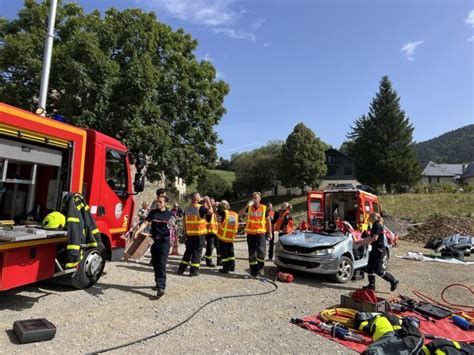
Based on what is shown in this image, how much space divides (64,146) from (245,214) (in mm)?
4345

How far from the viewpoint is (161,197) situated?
6.87 metres

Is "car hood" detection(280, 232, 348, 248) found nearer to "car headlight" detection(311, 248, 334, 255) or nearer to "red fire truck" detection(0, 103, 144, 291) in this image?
"car headlight" detection(311, 248, 334, 255)

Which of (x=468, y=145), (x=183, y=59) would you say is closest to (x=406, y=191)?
(x=183, y=59)

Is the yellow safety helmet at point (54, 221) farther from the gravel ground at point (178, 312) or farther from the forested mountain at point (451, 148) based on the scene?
the forested mountain at point (451, 148)

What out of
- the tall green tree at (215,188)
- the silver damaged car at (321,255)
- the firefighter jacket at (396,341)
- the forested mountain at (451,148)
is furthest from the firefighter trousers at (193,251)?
the forested mountain at (451,148)

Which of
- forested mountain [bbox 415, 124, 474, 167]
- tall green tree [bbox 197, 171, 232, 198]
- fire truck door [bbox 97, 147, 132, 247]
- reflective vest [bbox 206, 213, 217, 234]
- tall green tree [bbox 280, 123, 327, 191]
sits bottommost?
reflective vest [bbox 206, 213, 217, 234]

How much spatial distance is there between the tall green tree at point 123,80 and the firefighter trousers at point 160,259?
9354mm

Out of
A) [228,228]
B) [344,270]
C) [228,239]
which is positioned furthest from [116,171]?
[344,270]

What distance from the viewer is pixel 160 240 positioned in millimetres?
6590

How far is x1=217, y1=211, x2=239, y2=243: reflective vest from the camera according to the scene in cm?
906

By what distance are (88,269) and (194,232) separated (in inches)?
96.6

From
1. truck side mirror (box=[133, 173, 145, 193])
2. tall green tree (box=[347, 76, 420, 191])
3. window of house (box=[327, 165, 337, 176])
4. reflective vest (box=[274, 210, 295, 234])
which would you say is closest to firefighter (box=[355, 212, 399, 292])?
reflective vest (box=[274, 210, 295, 234])

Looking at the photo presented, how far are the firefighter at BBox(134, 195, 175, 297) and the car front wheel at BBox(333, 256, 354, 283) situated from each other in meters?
3.94

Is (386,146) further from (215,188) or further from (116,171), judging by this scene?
(116,171)
